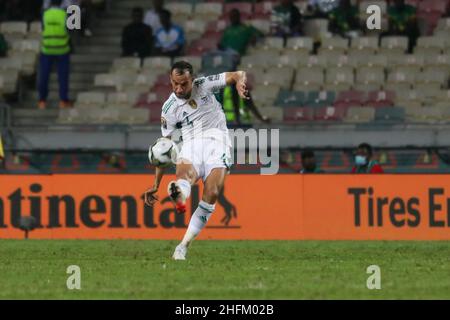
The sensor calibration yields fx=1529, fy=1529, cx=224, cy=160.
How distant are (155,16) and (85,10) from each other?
162 cm

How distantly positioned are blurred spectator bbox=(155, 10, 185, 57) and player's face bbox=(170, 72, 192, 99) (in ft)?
41.2

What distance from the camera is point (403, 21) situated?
2859 cm

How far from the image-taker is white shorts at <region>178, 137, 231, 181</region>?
17016mm

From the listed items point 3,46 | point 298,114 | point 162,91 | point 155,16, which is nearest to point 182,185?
point 298,114

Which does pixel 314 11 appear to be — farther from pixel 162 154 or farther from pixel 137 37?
pixel 162 154

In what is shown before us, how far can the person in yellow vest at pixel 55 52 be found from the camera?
28.6 m

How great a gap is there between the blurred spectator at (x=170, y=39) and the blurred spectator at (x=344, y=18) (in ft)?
9.57

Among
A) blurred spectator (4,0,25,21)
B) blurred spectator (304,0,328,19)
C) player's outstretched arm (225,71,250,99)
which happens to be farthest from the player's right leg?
blurred spectator (4,0,25,21)

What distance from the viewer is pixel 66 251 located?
62.5ft

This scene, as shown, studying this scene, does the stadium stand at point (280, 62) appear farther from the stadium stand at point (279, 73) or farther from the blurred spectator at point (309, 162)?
the blurred spectator at point (309, 162)

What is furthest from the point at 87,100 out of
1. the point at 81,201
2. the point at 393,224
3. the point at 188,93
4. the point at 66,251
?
the point at 188,93

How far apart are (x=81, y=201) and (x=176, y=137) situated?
16.4ft

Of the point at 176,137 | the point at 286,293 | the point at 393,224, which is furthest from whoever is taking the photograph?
the point at 393,224
